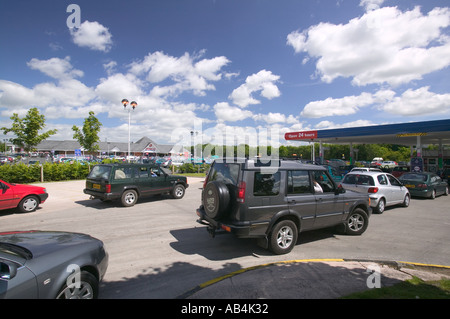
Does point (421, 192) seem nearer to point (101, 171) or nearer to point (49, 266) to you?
point (101, 171)

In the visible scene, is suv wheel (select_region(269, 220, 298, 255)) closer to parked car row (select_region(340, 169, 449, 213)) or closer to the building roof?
parked car row (select_region(340, 169, 449, 213))

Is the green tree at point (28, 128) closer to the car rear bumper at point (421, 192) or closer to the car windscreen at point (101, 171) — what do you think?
the car windscreen at point (101, 171)

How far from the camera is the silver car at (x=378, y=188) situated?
904 centimetres

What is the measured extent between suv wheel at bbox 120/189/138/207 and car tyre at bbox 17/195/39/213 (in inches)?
116

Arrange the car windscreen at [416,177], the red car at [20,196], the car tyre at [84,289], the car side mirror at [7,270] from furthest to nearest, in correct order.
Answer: the car windscreen at [416,177]
the red car at [20,196]
the car tyre at [84,289]
the car side mirror at [7,270]

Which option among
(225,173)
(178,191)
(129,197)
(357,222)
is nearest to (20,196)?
(129,197)

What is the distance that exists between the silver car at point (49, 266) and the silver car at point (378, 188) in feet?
29.7

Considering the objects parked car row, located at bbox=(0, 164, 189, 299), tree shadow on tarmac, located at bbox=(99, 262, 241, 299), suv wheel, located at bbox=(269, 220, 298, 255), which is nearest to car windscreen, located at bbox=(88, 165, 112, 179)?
parked car row, located at bbox=(0, 164, 189, 299)

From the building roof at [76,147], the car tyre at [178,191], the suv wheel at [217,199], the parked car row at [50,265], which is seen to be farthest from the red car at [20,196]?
the building roof at [76,147]

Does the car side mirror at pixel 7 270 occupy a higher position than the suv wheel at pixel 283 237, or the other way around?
the car side mirror at pixel 7 270

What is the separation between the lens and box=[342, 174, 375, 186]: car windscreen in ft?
30.5
